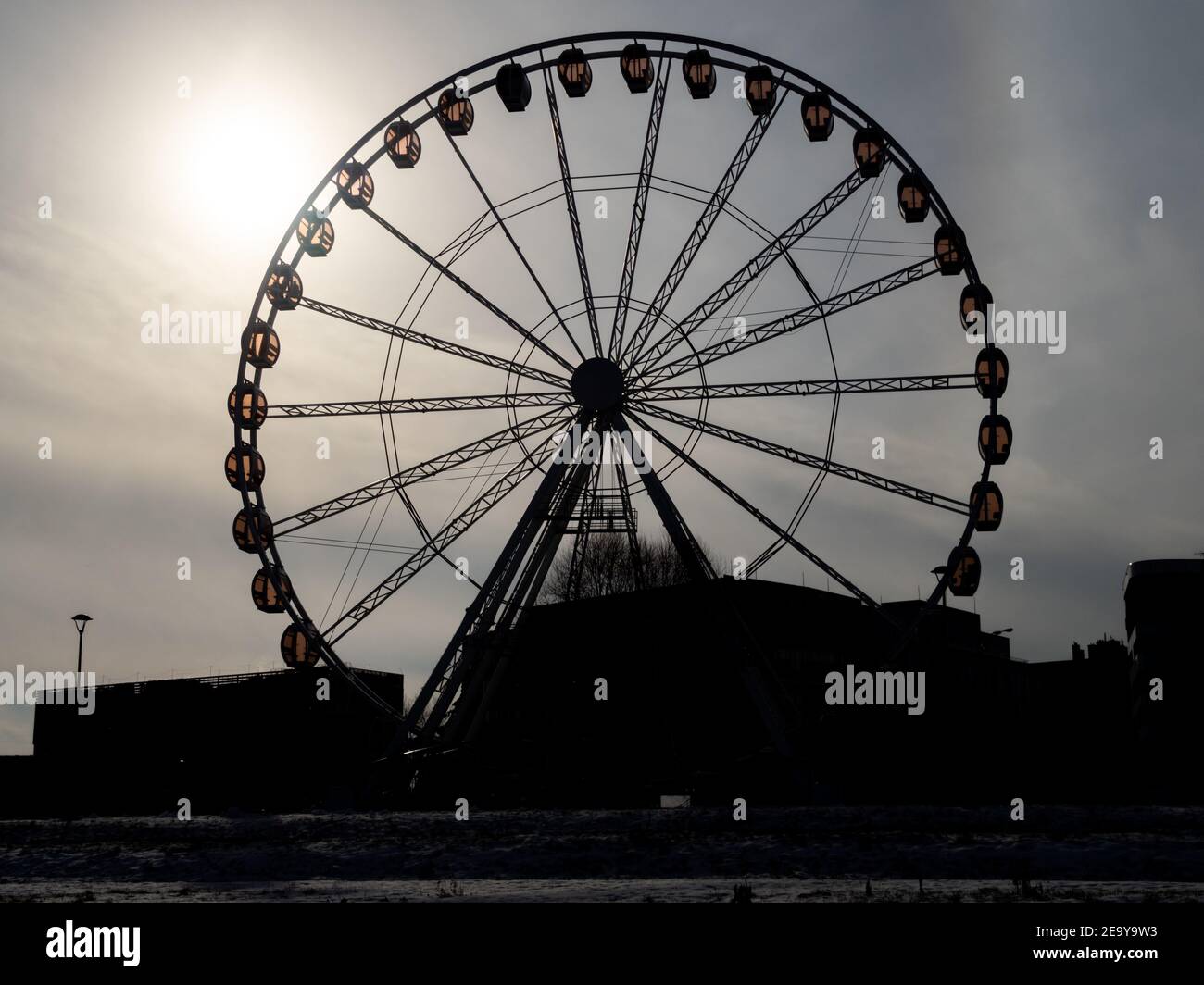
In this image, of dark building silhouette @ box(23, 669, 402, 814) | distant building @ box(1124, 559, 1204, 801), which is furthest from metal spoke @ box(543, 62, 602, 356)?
distant building @ box(1124, 559, 1204, 801)

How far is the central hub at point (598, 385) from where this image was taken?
113 feet

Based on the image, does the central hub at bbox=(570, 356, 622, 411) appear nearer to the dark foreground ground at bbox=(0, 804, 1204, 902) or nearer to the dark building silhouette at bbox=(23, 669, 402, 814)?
the dark foreground ground at bbox=(0, 804, 1204, 902)

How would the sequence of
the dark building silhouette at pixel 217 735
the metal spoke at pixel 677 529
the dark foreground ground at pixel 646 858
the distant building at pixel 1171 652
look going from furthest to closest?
the distant building at pixel 1171 652
the dark building silhouette at pixel 217 735
the metal spoke at pixel 677 529
the dark foreground ground at pixel 646 858

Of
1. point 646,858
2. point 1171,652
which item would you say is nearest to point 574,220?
point 646,858

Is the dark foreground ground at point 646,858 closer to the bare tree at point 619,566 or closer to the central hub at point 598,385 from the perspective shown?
Result: the central hub at point 598,385

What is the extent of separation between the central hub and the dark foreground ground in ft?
34.9

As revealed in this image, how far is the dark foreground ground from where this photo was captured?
43.5 ft

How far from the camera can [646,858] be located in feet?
62.9

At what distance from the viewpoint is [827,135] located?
35.3m

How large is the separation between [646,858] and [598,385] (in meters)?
17.1

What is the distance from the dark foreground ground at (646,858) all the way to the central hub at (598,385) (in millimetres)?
10628

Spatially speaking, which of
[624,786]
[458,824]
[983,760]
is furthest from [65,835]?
[983,760]

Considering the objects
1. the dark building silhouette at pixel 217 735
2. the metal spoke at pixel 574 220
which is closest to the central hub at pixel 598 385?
the metal spoke at pixel 574 220

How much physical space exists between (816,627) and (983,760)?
18165 mm
